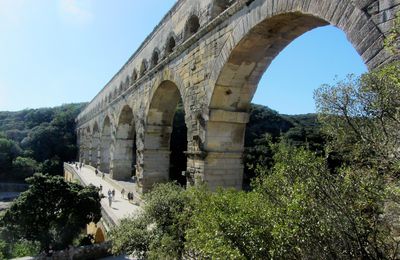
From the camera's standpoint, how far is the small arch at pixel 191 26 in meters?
10.5

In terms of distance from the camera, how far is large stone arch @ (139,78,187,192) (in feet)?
46.8

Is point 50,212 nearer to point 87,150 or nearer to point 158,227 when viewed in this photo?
point 158,227

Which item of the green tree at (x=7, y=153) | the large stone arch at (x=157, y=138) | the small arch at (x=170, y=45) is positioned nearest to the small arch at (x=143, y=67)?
the large stone arch at (x=157, y=138)

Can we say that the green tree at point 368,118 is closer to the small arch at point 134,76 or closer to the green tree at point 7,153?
the small arch at point 134,76

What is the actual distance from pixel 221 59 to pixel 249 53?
Answer: 70 centimetres

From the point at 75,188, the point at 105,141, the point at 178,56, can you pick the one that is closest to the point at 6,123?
the point at 105,141

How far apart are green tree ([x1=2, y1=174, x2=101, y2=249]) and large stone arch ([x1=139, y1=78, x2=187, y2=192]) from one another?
2.66m

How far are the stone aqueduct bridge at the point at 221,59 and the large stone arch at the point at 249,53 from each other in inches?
0.5

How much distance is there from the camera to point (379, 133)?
300 centimetres

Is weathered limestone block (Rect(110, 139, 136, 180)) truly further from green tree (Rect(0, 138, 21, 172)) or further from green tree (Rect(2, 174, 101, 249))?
green tree (Rect(0, 138, 21, 172))

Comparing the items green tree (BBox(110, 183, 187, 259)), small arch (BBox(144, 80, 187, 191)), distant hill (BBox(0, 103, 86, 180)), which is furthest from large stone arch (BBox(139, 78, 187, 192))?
distant hill (BBox(0, 103, 86, 180))

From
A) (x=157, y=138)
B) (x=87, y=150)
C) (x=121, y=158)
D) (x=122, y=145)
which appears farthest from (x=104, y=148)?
(x=157, y=138)

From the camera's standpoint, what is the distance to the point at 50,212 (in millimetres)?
12258

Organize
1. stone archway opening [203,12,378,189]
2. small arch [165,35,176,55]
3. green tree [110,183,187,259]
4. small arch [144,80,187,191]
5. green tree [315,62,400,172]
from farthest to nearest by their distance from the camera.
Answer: small arch [144,80,187,191] → small arch [165,35,176,55] → stone archway opening [203,12,378,189] → green tree [110,183,187,259] → green tree [315,62,400,172]
